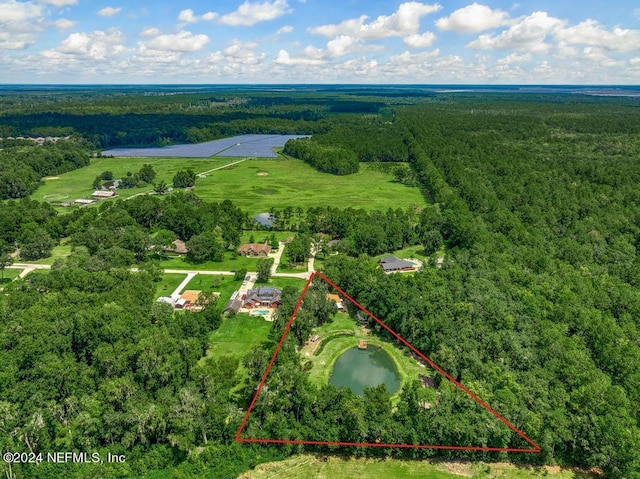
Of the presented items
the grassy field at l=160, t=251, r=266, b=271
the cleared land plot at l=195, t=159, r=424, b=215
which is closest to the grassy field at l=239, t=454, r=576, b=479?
the grassy field at l=160, t=251, r=266, b=271

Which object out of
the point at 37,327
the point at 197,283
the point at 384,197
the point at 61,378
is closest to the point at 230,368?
the point at 61,378

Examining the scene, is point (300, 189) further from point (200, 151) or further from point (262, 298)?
point (200, 151)

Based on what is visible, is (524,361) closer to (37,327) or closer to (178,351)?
(178,351)

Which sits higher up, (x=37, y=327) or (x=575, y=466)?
(x=37, y=327)

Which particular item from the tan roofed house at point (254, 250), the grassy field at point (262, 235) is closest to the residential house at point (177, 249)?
the tan roofed house at point (254, 250)

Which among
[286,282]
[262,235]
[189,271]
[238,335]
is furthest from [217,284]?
[262,235]

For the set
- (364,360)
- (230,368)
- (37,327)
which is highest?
(37,327)

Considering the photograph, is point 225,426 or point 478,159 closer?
point 225,426
